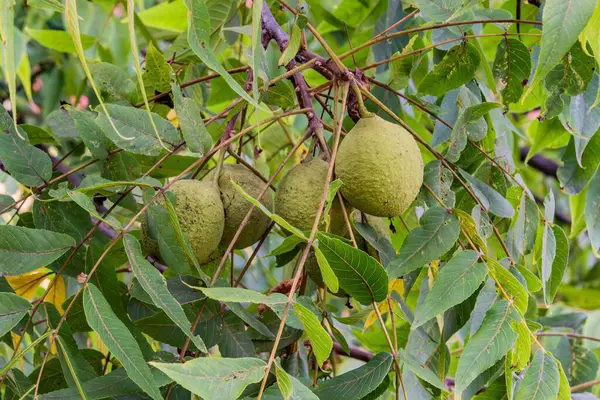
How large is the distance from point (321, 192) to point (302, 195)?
0.03 meters

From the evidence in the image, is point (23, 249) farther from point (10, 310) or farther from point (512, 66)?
point (512, 66)

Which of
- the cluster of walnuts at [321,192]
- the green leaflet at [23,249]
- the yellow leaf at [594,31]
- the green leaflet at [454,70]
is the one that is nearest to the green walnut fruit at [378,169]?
the cluster of walnuts at [321,192]

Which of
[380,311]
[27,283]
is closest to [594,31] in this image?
[380,311]

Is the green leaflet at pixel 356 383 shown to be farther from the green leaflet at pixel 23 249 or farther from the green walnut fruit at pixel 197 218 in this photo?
the green leaflet at pixel 23 249

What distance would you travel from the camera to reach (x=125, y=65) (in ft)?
7.65

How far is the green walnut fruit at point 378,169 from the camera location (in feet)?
3.96

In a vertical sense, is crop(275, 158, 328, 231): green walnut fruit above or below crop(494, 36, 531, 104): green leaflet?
below

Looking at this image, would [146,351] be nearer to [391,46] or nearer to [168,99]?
[168,99]

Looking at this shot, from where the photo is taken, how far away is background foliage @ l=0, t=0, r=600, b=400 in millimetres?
1022

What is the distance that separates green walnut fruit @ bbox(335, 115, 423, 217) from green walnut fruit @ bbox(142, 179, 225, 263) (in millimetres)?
206

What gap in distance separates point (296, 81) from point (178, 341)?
51 cm

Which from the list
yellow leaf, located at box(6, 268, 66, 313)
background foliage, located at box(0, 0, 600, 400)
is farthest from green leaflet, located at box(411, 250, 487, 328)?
yellow leaf, located at box(6, 268, 66, 313)

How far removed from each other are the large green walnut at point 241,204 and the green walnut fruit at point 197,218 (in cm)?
3

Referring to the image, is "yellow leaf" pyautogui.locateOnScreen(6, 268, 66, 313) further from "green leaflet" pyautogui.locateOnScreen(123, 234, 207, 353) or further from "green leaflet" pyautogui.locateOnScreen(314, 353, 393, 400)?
"green leaflet" pyautogui.locateOnScreen(314, 353, 393, 400)
